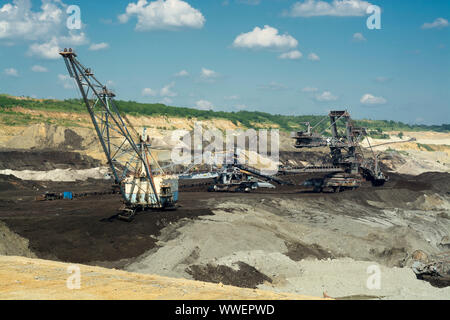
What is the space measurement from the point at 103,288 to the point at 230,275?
1145 cm

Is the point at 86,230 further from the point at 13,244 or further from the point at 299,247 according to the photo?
the point at 299,247

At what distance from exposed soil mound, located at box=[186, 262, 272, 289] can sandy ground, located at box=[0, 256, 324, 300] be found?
262 inches

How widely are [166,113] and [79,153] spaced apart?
69738mm

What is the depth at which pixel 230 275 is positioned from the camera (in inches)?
1166

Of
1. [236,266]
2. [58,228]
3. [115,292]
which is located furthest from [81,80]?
[115,292]

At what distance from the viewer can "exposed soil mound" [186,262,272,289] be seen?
94.8 feet

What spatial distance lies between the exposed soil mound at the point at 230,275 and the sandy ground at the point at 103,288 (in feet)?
21.8

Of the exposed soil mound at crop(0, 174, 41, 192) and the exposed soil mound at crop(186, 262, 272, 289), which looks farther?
the exposed soil mound at crop(0, 174, 41, 192)

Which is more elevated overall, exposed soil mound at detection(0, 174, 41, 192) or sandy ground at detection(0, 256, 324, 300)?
sandy ground at detection(0, 256, 324, 300)
